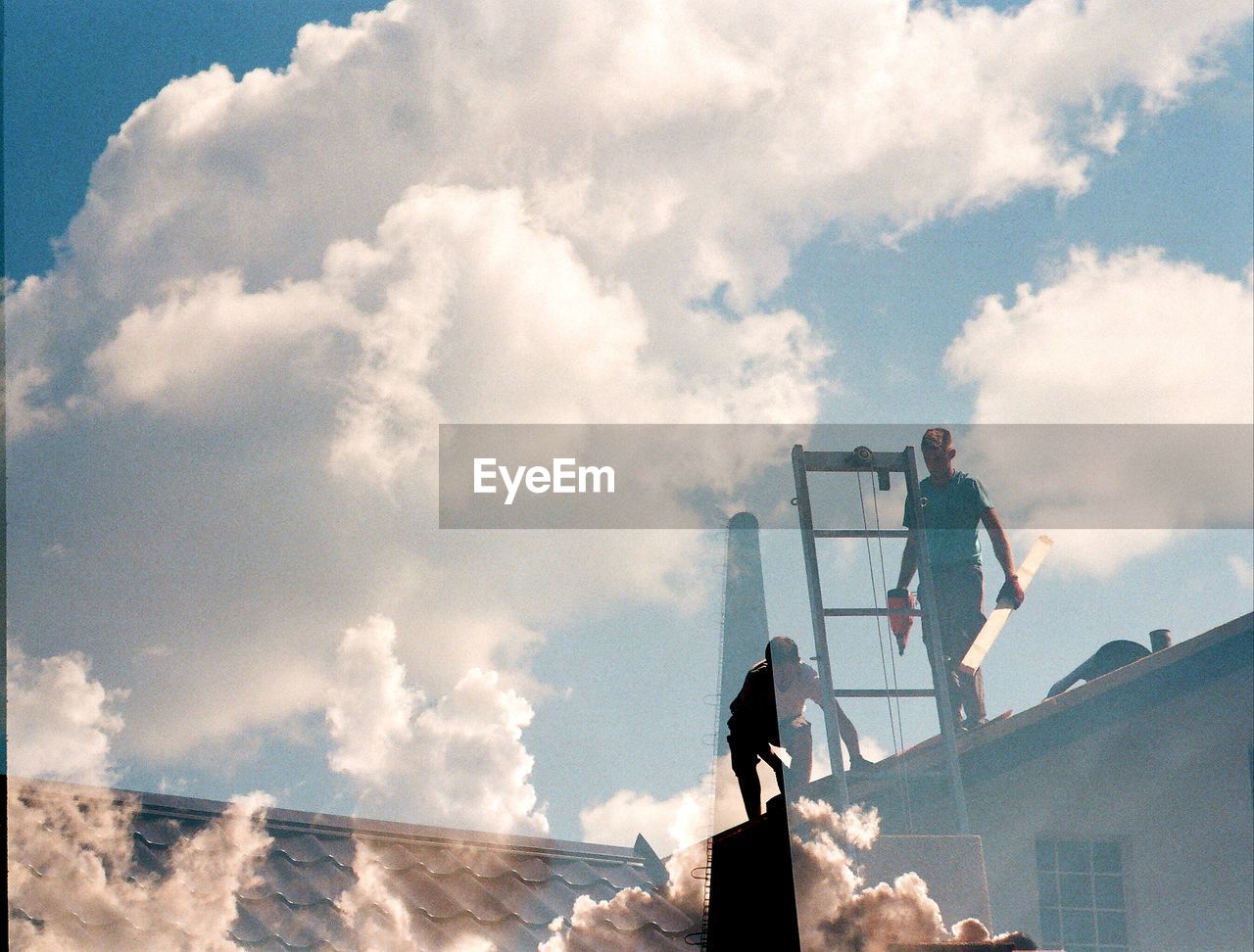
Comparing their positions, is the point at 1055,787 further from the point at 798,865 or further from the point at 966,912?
the point at 798,865

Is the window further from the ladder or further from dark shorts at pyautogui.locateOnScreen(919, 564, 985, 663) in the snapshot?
dark shorts at pyautogui.locateOnScreen(919, 564, 985, 663)

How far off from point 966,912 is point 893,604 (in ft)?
11.9

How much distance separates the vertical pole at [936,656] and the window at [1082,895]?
0.93m

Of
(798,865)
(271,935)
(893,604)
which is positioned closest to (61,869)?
(271,935)

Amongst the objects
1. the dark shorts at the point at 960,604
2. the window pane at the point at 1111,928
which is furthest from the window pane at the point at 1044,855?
the dark shorts at the point at 960,604

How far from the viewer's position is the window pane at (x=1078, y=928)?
36.9 ft

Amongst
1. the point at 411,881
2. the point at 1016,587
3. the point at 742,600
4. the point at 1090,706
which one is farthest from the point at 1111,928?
the point at 742,600

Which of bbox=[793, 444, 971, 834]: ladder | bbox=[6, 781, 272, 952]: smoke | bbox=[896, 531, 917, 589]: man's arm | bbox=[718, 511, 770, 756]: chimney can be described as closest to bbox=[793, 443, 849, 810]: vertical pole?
bbox=[793, 444, 971, 834]: ladder

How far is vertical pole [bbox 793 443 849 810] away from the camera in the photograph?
11.7m

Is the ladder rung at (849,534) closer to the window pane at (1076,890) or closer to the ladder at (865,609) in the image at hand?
the ladder at (865,609)

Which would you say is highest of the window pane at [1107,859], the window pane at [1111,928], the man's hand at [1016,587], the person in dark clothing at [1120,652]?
the man's hand at [1016,587]

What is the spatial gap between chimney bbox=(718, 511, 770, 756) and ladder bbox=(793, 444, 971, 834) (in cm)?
799

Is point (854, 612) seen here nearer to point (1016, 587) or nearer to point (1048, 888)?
point (1016, 587)

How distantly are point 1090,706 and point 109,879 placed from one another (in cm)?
931
